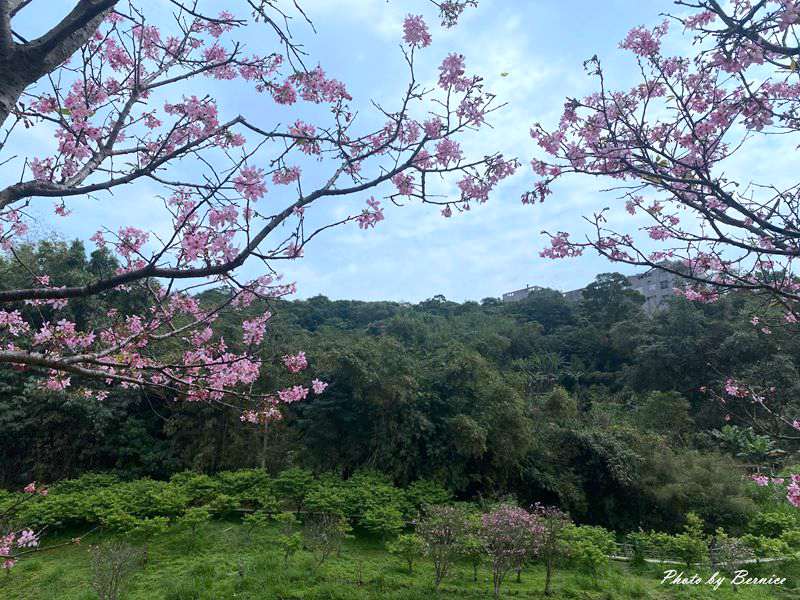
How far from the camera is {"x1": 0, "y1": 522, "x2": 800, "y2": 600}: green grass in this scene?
5043 millimetres

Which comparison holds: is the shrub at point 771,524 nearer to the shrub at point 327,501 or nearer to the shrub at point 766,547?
the shrub at point 766,547

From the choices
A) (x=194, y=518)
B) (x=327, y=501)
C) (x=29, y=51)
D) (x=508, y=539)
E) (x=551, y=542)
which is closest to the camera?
(x=29, y=51)

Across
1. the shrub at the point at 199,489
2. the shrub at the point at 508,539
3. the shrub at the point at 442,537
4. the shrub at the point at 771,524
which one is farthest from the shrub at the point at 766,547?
the shrub at the point at 199,489

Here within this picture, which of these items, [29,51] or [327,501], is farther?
[327,501]

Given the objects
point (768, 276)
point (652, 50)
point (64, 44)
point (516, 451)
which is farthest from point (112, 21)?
point (516, 451)

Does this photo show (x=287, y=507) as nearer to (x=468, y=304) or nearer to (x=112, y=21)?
(x=112, y=21)

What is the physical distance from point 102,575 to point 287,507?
3139 millimetres

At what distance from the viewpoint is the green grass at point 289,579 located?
5.04 m

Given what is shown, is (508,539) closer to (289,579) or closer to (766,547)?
(289,579)

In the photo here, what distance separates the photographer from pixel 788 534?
6680mm

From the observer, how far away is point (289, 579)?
5.32 m

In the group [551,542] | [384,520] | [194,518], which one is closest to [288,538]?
[384,520]

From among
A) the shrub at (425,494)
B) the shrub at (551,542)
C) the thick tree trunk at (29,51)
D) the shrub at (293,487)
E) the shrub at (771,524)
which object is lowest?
the shrub at (771,524)

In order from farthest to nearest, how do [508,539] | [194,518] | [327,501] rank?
[327,501] < [194,518] < [508,539]
